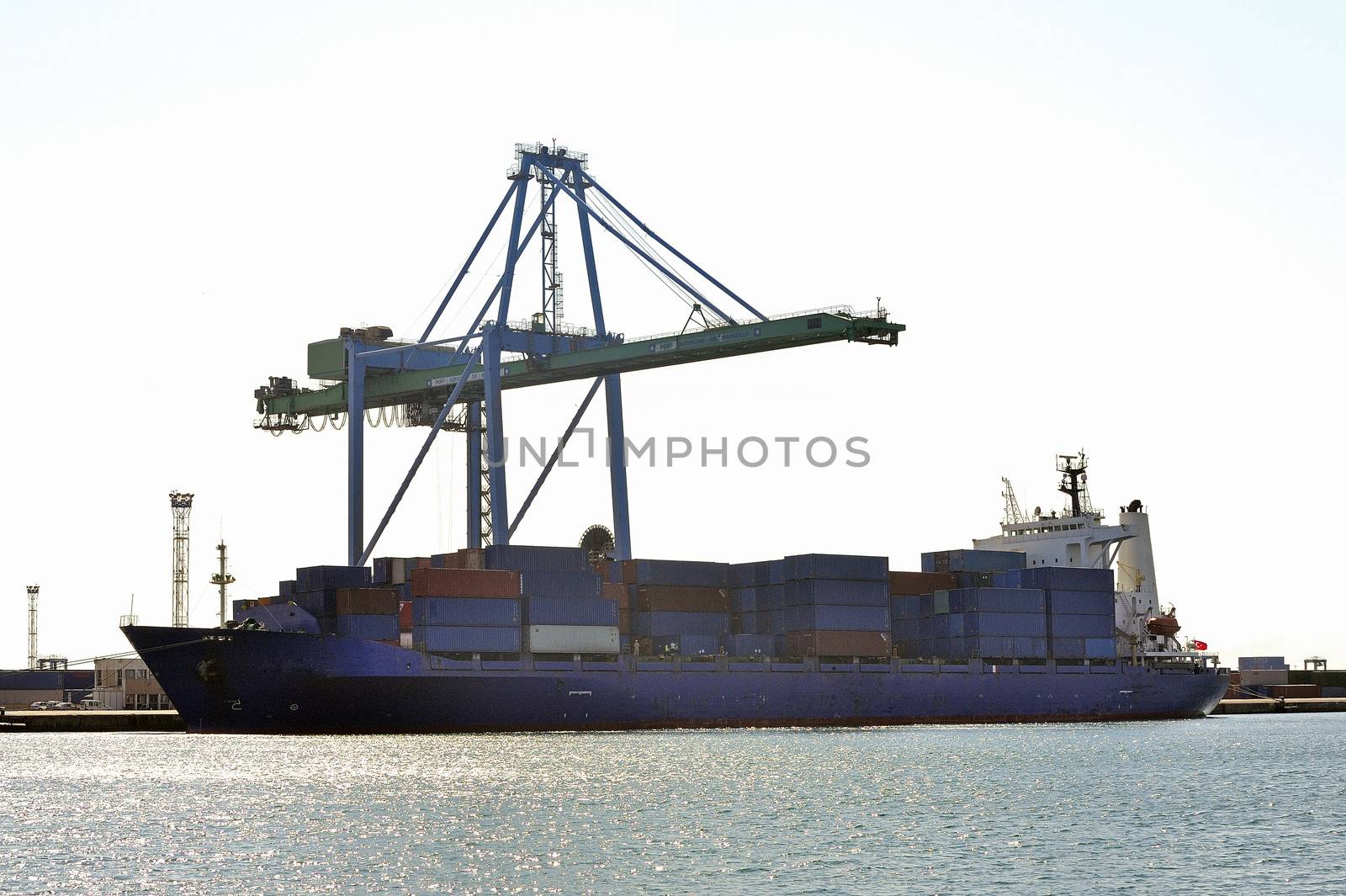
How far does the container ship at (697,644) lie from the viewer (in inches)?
2264

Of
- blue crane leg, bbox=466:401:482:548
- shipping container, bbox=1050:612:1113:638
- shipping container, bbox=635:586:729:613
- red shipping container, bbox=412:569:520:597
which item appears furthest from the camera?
shipping container, bbox=1050:612:1113:638

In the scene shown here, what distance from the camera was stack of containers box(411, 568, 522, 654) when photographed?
58.3m

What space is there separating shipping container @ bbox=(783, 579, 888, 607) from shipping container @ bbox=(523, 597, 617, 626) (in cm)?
831

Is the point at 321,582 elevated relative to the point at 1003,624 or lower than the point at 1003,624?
elevated

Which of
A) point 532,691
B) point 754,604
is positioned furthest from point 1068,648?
point 532,691

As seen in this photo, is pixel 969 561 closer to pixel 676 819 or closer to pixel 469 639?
pixel 469 639

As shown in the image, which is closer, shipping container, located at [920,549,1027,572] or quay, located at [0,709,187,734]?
shipping container, located at [920,549,1027,572]

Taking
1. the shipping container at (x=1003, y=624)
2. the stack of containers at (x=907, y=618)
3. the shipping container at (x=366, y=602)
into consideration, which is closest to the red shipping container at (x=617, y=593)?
the shipping container at (x=366, y=602)

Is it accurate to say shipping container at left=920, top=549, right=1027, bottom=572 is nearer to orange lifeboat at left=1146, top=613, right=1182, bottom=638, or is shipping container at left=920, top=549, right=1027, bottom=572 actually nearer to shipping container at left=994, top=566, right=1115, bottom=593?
shipping container at left=994, top=566, right=1115, bottom=593

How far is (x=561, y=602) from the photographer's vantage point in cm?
6147

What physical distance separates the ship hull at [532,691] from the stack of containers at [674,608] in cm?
122

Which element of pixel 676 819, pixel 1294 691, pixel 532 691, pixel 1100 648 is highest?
pixel 1100 648

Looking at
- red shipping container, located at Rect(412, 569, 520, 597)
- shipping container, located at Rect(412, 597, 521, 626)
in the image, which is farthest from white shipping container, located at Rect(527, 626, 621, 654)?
red shipping container, located at Rect(412, 569, 520, 597)

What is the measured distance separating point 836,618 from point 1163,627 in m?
20.4
